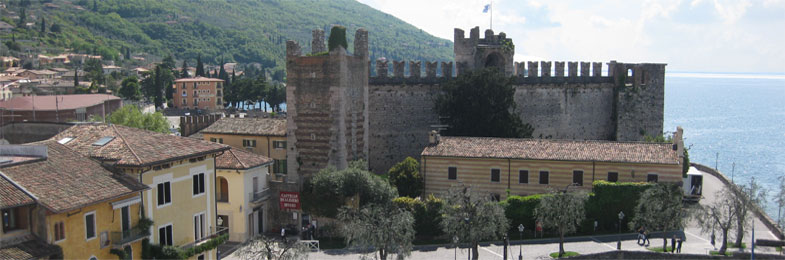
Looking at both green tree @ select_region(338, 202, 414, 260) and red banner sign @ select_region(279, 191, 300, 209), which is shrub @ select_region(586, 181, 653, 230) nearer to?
green tree @ select_region(338, 202, 414, 260)

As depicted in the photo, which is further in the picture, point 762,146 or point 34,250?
point 762,146

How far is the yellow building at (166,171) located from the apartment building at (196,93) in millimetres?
74865

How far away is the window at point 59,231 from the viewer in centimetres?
1833

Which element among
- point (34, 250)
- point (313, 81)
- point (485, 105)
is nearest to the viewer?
point (34, 250)

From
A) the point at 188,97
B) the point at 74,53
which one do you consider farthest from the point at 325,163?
the point at 74,53

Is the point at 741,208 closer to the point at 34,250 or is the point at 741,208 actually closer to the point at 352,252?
the point at 352,252

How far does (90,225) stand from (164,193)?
3449mm

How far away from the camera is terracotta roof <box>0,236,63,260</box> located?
1688cm

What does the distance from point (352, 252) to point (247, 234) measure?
4.90 metres

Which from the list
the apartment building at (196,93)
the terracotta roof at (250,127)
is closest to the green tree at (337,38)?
the terracotta roof at (250,127)

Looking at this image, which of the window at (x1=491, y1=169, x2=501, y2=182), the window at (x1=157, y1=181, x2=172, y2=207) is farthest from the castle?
the window at (x1=157, y1=181, x2=172, y2=207)

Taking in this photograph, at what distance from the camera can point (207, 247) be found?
24.8 metres

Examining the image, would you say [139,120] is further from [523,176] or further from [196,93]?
[196,93]

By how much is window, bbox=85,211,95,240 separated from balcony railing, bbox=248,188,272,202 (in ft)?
39.6
